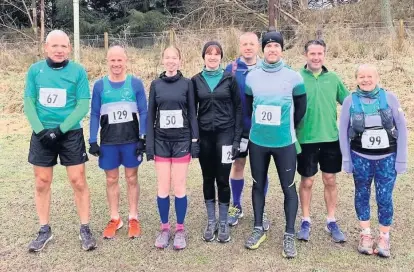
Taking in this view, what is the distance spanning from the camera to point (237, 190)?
A: 4.23 m

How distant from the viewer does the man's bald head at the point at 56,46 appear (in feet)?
11.1

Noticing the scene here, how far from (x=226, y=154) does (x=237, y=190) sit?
758 mm

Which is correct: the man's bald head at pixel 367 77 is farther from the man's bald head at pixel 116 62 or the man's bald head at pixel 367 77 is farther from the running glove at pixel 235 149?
the man's bald head at pixel 116 62

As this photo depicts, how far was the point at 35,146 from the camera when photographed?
3.52 m

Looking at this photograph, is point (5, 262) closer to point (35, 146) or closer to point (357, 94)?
point (35, 146)

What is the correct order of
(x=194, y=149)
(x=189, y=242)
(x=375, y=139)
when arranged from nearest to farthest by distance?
(x=375, y=139)
(x=194, y=149)
(x=189, y=242)

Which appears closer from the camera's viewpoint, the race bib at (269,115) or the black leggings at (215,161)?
the race bib at (269,115)

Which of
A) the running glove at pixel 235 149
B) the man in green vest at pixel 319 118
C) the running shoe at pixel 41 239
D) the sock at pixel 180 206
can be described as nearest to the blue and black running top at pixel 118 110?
the sock at pixel 180 206

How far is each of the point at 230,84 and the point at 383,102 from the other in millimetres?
1196

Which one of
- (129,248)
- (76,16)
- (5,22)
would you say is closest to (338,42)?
(76,16)

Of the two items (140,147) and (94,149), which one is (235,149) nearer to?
(140,147)

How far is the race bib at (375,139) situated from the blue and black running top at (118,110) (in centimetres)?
180

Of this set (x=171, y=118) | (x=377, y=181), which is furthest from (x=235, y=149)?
(x=377, y=181)

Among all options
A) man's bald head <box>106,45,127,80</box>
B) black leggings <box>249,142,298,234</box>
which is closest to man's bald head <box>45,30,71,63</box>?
man's bald head <box>106,45,127,80</box>
